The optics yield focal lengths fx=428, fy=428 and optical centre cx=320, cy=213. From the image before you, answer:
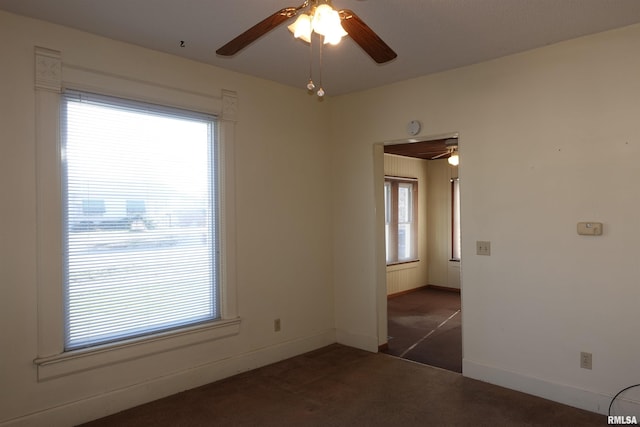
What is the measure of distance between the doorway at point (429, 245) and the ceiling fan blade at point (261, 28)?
A: 13.2ft

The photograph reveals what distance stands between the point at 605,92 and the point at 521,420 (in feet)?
7.72

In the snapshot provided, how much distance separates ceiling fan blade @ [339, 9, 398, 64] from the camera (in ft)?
6.12

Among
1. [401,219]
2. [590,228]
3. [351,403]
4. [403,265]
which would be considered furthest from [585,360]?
[401,219]

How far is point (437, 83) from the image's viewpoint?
12.7ft

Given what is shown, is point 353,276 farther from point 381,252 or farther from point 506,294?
point 506,294

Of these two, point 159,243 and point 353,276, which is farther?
point 353,276

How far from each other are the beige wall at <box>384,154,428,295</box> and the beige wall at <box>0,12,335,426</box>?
2.73 meters

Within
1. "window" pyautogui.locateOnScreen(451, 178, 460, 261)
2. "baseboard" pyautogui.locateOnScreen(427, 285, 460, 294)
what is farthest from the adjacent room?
"window" pyautogui.locateOnScreen(451, 178, 460, 261)

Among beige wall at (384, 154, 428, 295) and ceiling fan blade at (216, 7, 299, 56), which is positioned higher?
ceiling fan blade at (216, 7, 299, 56)

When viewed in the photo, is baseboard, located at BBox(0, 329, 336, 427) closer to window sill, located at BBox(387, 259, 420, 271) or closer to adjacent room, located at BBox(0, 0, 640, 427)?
adjacent room, located at BBox(0, 0, 640, 427)

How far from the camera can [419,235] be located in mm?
7805

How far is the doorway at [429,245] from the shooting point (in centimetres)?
614

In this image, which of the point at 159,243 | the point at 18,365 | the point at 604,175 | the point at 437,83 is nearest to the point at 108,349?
the point at 18,365

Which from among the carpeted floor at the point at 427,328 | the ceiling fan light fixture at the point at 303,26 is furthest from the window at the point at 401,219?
the ceiling fan light fixture at the point at 303,26
